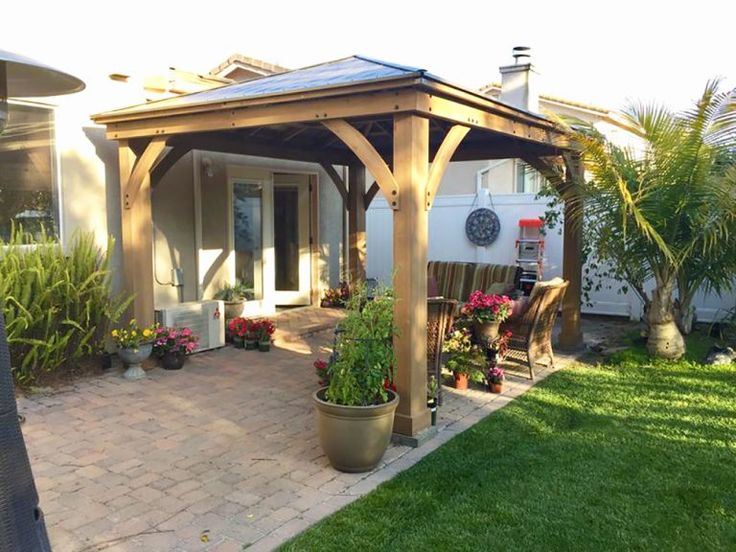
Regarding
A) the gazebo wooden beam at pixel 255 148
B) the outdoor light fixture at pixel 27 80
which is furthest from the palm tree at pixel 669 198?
the outdoor light fixture at pixel 27 80

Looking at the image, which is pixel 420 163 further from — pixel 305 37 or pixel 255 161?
pixel 305 37

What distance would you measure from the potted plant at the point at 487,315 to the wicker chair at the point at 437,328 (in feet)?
2.34

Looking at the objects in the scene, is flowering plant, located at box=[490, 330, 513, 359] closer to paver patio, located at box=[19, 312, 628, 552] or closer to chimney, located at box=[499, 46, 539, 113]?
paver patio, located at box=[19, 312, 628, 552]

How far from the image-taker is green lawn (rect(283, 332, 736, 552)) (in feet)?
10.5

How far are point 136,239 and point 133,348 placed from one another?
3.77ft

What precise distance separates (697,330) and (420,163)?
5958 mm

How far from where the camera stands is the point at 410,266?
4.50 m

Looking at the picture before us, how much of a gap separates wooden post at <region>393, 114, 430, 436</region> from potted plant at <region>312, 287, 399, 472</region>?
37 centimetres

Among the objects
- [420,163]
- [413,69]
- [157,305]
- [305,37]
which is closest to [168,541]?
[420,163]

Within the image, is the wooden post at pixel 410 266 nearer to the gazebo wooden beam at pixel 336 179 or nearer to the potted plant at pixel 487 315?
the potted plant at pixel 487 315

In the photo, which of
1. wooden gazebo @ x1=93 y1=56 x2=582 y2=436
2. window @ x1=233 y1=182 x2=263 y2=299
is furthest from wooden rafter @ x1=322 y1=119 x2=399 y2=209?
window @ x1=233 y1=182 x2=263 y2=299

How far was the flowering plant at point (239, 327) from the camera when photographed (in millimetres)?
7488

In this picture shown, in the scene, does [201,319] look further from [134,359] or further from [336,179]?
[336,179]

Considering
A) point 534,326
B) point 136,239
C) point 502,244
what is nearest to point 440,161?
point 534,326
